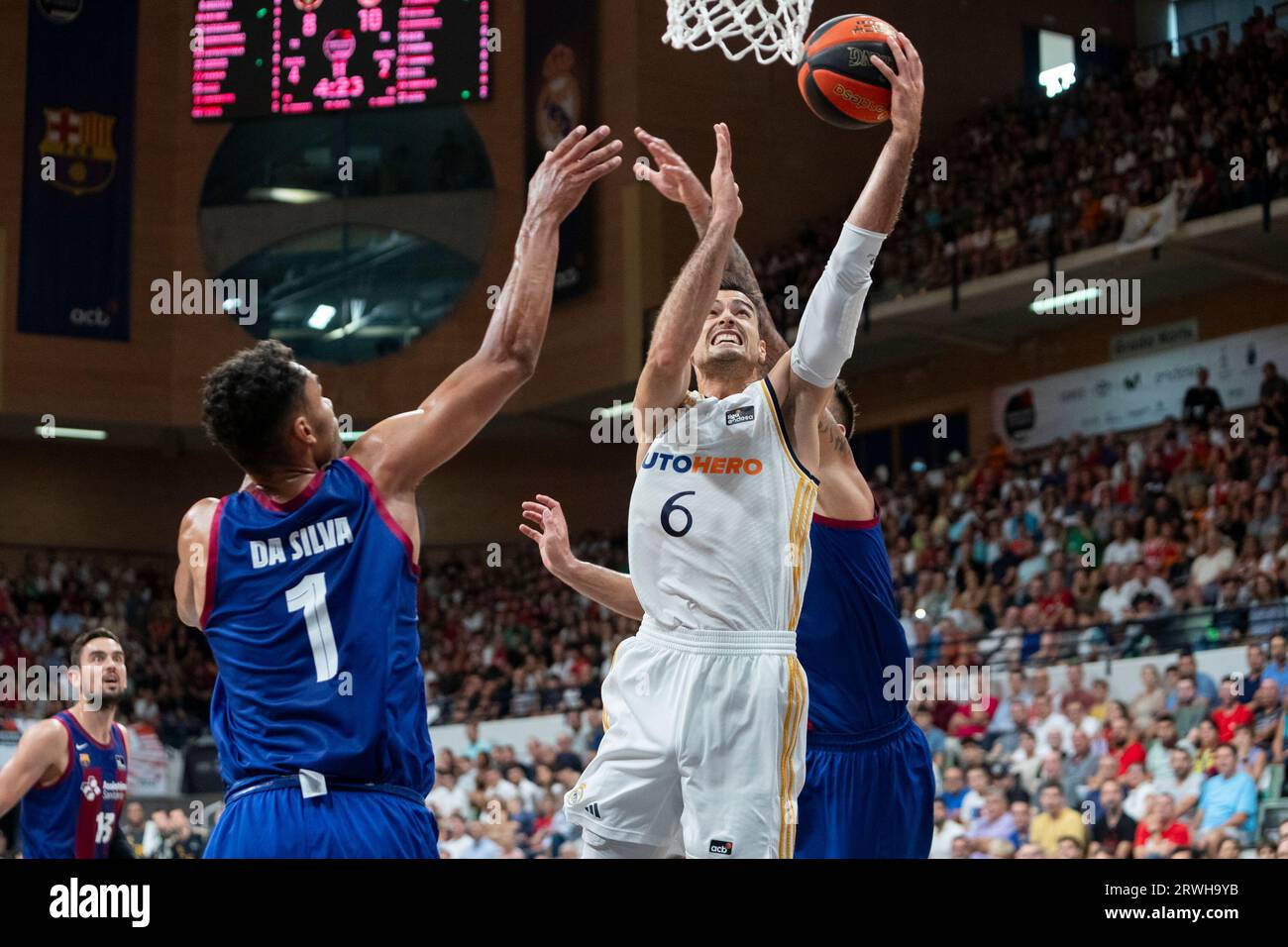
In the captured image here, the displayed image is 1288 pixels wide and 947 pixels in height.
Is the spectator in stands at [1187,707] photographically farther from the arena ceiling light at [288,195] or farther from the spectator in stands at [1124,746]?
the arena ceiling light at [288,195]

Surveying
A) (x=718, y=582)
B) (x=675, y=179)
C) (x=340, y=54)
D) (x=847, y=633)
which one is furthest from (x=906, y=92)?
(x=340, y=54)

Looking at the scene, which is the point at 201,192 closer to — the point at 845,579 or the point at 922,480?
the point at 922,480

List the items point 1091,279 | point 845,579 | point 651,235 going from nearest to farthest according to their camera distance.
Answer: point 845,579
point 1091,279
point 651,235

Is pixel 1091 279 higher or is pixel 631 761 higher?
pixel 1091 279

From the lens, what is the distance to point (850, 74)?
5.65 meters

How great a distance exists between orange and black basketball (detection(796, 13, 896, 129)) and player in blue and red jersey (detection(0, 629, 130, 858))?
4.37 m

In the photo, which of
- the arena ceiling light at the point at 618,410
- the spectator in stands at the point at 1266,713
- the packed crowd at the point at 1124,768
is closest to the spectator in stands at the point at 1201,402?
the packed crowd at the point at 1124,768

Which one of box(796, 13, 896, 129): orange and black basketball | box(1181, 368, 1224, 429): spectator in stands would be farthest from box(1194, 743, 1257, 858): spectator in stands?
box(1181, 368, 1224, 429): spectator in stands

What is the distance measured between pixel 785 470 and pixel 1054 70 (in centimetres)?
2146

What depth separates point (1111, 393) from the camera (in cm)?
1998

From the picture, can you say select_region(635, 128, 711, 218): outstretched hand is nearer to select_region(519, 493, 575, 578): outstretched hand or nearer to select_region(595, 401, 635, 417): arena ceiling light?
select_region(519, 493, 575, 578): outstretched hand

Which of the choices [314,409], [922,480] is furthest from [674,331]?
[922,480]

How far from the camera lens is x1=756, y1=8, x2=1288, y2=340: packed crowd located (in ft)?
57.4

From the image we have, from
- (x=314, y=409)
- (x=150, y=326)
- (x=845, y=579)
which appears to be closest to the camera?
(x=314, y=409)
